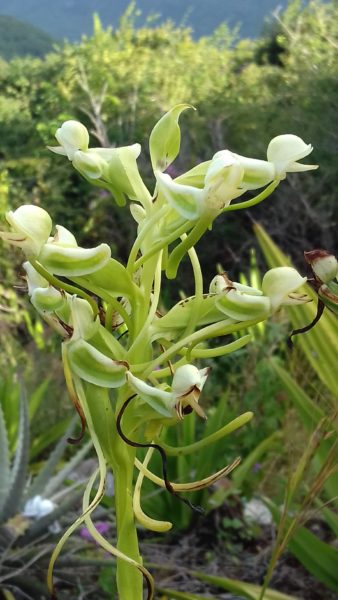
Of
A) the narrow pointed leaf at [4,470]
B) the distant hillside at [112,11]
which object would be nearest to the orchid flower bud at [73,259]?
the narrow pointed leaf at [4,470]

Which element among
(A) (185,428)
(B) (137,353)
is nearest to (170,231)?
(B) (137,353)

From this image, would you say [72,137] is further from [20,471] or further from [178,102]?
[178,102]

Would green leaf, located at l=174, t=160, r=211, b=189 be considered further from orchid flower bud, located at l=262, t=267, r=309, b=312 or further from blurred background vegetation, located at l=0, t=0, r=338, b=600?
blurred background vegetation, located at l=0, t=0, r=338, b=600

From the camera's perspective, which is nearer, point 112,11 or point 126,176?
point 126,176

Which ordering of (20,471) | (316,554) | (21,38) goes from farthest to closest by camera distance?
(21,38) → (20,471) → (316,554)

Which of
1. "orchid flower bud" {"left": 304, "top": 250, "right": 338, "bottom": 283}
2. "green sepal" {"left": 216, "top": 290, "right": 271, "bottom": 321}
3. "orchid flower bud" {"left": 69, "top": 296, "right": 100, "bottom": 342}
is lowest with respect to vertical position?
"green sepal" {"left": 216, "top": 290, "right": 271, "bottom": 321}

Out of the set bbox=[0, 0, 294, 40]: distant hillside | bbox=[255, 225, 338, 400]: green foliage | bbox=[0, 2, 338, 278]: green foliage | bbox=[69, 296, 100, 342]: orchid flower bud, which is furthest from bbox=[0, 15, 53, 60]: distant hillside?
bbox=[69, 296, 100, 342]: orchid flower bud

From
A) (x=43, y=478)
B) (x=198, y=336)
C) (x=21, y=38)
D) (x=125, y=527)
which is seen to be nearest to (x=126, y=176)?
(x=198, y=336)
